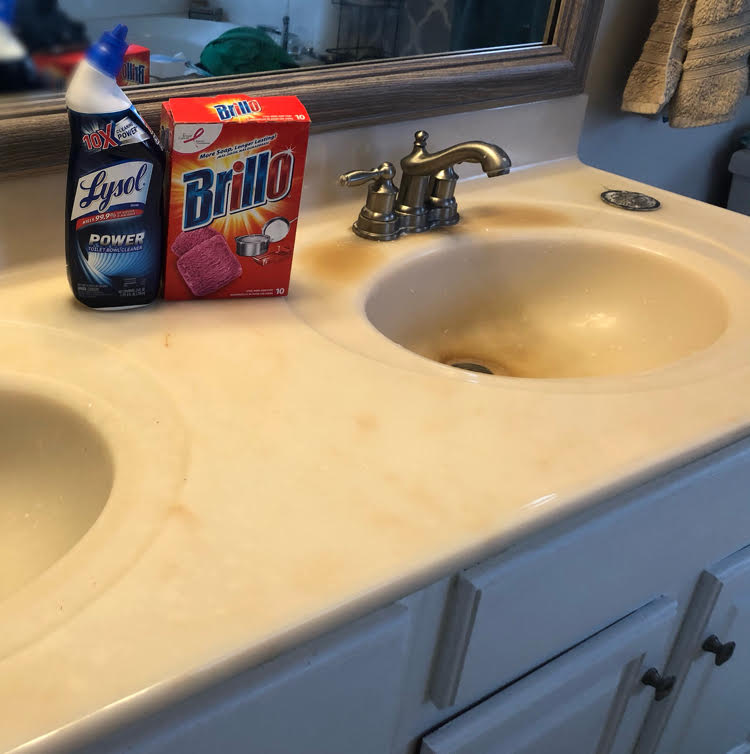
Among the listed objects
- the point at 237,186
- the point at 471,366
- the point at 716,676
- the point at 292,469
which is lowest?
the point at 716,676


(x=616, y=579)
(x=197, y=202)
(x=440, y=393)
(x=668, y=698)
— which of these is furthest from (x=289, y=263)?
(x=668, y=698)

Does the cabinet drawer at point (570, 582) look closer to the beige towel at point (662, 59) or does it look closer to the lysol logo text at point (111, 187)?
the lysol logo text at point (111, 187)

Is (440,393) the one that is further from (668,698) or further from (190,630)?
(668,698)

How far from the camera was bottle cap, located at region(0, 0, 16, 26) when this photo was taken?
70 centimetres

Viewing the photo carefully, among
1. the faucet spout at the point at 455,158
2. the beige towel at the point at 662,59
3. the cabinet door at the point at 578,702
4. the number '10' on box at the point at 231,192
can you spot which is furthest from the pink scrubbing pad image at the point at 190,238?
the beige towel at the point at 662,59

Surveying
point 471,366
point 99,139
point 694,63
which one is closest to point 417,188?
point 471,366

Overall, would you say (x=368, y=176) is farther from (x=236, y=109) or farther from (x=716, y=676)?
(x=716, y=676)

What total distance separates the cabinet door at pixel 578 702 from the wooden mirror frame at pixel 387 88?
0.61m

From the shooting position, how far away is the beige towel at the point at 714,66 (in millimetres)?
1222

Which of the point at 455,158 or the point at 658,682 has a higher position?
the point at 455,158

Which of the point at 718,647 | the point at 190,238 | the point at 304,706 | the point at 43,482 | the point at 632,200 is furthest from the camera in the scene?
the point at 632,200

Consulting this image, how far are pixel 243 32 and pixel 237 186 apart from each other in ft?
0.76

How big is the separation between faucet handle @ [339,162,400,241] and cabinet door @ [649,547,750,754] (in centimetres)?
50

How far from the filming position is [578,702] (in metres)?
0.77
